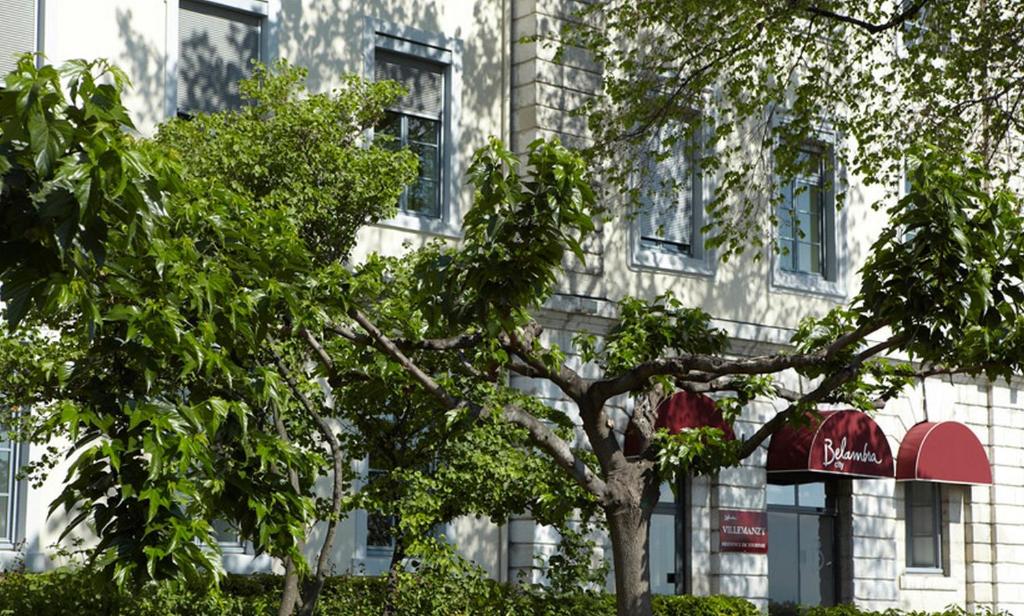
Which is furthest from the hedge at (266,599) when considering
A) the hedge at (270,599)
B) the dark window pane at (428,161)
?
the dark window pane at (428,161)

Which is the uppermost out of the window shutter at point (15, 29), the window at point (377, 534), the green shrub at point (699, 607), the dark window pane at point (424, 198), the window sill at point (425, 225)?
the window shutter at point (15, 29)

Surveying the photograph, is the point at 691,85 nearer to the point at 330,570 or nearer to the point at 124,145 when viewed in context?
the point at 330,570

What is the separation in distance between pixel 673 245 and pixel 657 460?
33.3 ft

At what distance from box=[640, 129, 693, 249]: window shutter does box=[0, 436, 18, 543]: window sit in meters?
9.92

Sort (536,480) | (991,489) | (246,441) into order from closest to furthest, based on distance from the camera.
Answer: (246,441) < (536,480) < (991,489)

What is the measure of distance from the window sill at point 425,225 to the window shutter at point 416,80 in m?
1.48

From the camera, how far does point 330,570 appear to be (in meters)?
19.5

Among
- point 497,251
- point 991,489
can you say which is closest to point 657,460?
point 497,251

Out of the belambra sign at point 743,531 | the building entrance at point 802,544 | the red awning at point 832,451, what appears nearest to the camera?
the red awning at point 832,451

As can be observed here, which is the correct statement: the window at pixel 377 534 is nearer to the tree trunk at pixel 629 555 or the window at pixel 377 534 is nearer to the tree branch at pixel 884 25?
the tree trunk at pixel 629 555

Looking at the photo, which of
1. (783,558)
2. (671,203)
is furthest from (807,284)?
(783,558)

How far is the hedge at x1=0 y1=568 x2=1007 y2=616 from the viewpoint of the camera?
15.7 meters

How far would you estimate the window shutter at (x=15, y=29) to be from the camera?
1795cm

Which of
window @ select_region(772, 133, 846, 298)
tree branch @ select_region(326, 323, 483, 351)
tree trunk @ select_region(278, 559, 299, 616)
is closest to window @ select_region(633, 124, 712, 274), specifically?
window @ select_region(772, 133, 846, 298)
